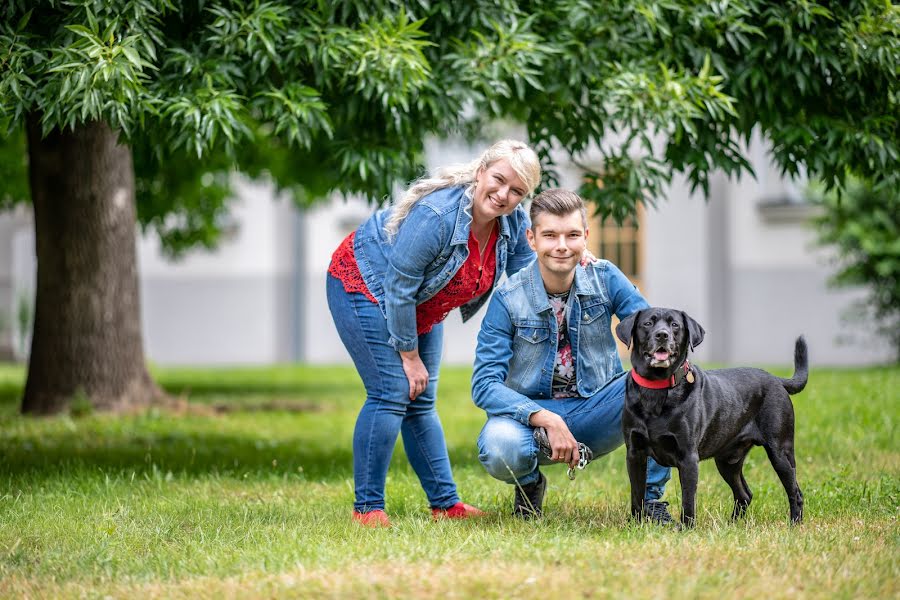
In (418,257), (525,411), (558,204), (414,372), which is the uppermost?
(558,204)

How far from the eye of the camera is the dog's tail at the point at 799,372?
4230mm

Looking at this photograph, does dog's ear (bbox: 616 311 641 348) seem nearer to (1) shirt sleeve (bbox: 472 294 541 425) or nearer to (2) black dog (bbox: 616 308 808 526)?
(2) black dog (bbox: 616 308 808 526)

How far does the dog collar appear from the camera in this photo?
3.84 metres

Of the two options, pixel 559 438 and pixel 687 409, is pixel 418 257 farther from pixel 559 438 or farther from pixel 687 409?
pixel 687 409

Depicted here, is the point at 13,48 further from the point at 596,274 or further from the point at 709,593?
the point at 709,593

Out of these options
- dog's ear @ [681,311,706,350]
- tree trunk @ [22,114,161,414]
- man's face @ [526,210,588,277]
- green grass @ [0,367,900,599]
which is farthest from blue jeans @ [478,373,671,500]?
tree trunk @ [22,114,161,414]

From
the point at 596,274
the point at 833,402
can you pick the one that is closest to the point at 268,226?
the point at 833,402

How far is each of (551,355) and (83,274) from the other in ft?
17.7

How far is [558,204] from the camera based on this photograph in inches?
163

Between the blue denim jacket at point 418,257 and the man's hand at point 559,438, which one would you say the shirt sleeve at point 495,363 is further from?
the blue denim jacket at point 418,257

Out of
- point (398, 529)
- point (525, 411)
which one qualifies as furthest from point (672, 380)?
point (398, 529)

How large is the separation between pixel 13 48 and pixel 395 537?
288 centimetres

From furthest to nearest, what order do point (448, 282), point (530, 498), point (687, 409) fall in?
point (530, 498)
point (448, 282)
point (687, 409)

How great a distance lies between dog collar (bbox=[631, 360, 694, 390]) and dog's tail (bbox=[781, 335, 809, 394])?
1.98 feet
